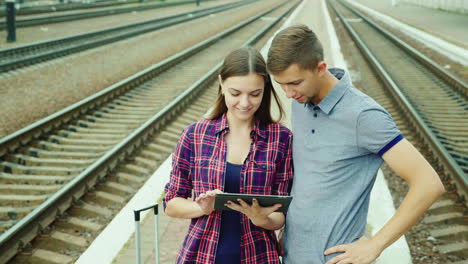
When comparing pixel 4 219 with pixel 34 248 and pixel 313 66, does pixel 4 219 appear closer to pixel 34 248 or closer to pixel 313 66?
pixel 34 248

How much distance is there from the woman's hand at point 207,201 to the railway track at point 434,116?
3.20m

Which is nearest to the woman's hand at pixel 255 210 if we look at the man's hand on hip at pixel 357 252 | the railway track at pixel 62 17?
the man's hand on hip at pixel 357 252

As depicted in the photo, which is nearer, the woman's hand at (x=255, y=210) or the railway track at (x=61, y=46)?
the woman's hand at (x=255, y=210)

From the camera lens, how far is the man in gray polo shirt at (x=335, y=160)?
2082mm

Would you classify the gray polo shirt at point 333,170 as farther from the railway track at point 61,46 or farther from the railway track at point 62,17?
the railway track at point 62,17

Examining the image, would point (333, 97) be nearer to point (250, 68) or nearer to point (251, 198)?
point (250, 68)

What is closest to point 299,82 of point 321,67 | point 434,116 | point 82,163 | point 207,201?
point 321,67

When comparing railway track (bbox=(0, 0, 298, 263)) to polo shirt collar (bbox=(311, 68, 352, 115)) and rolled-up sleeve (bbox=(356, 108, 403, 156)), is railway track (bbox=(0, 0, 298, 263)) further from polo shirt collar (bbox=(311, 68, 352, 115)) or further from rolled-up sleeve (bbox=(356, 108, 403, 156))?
rolled-up sleeve (bbox=(356, 108, 403, 156))

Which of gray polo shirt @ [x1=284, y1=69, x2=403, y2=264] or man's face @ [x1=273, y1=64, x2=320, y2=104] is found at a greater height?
man's face @ [x1=273, y1=64, x2=320, y2=104]

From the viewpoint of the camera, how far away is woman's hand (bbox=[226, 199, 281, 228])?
90.6 inches

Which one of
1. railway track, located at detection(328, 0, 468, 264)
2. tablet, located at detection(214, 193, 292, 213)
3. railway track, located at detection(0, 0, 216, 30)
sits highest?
tablet, located at detection(214, 193, 292, 213)

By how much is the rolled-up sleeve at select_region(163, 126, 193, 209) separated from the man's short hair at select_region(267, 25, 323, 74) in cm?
60

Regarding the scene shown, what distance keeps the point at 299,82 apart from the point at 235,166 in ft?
1.79

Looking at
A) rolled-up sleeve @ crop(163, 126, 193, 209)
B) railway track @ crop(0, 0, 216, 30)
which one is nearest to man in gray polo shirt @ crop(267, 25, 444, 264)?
rolled-up sleeve @ crop(163, 126, 193, 209)
